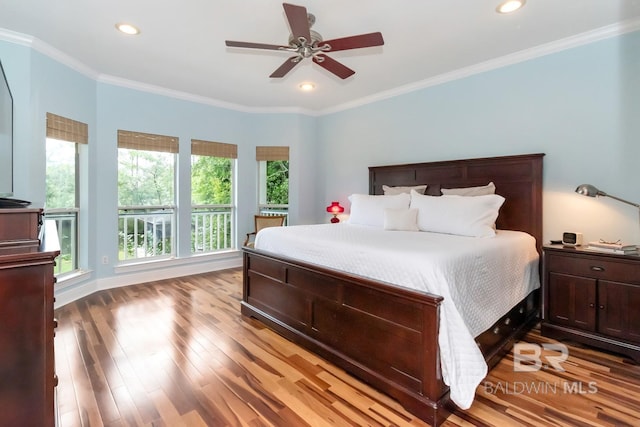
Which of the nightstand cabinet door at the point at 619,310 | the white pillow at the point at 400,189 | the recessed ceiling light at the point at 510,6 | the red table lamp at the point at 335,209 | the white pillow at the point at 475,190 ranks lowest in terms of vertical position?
the nightstand cabinet door at the point at 619,310

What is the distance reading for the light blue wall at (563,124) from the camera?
2.68 meters

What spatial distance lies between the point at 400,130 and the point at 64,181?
4182 millimetres

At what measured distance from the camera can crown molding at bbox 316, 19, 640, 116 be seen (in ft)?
8.86

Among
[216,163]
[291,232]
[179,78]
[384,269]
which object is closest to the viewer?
[384,269]

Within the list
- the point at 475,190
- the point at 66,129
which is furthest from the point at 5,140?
the point at 475,190

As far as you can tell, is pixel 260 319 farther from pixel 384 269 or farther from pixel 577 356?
pixel 577 356

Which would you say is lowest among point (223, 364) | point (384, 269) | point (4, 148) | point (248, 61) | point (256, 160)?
point (223, 364)

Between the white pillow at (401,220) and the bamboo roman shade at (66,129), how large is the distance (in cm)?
360

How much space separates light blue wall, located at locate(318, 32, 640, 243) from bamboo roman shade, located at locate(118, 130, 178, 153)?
11.2 feet

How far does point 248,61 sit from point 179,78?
1135 millimetres

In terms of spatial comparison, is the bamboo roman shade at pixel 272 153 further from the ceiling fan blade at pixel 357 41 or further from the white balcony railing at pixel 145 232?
the ceiling fan blade at pixel 357 41

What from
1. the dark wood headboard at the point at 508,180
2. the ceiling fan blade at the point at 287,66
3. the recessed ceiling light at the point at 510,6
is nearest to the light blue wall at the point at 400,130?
the dark wood headboard at the point at 508,180

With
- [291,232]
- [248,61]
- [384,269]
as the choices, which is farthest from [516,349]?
[248,61]

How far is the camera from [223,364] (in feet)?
7.55
